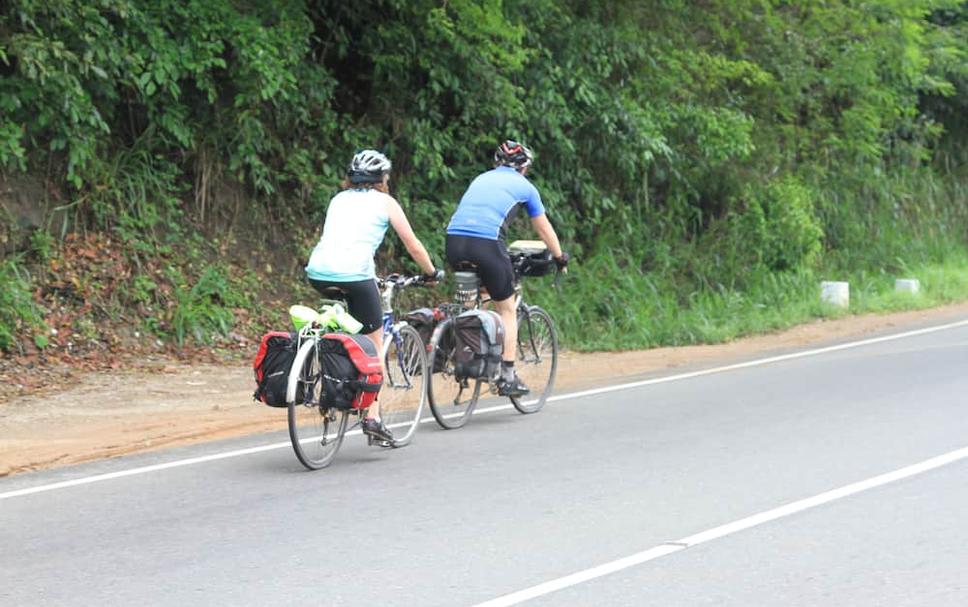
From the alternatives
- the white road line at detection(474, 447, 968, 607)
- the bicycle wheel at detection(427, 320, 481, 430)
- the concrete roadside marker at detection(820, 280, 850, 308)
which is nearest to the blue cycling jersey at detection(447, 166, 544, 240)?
the bicycle wheel at detection(427, 320, 481, 430)

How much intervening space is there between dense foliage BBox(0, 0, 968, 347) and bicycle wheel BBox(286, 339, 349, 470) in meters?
5.21

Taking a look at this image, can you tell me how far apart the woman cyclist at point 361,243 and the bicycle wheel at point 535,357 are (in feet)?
7.07

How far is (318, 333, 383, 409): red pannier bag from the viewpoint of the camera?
9.42 m

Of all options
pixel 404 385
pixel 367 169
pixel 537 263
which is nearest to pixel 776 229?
pixel 537 263

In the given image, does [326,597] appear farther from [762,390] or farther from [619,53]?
[619,53]

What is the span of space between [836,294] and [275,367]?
13.1 metres

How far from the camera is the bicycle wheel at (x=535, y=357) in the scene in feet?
39.1

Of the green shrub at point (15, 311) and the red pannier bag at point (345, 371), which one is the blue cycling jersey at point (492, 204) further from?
the green shrub at point (15, 311)

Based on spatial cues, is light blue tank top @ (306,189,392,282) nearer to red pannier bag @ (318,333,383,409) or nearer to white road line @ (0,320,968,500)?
red pannier bag @ (318,333,383,409)

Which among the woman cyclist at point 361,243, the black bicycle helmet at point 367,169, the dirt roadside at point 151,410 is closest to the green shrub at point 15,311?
the dirt roadside at point 151,410

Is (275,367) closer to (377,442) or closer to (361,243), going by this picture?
(361,243)

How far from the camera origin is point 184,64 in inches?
603

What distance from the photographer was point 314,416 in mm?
10023

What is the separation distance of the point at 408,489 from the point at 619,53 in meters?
11.9
